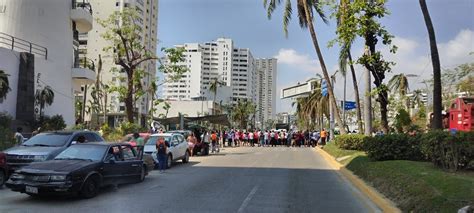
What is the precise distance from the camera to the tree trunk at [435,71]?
1489 centimetres

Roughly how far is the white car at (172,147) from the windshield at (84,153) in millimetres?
7481

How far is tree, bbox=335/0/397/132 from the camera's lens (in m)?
17.4

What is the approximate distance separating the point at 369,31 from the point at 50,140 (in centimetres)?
1149

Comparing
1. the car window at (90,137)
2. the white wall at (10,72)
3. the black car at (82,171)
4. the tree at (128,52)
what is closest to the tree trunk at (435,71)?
the black car at (82,171)

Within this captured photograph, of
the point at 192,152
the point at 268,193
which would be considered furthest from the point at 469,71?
the point at 268,193

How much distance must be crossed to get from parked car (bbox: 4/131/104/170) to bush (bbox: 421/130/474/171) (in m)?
10.5

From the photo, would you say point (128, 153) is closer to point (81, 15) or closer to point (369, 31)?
point (369, 31)

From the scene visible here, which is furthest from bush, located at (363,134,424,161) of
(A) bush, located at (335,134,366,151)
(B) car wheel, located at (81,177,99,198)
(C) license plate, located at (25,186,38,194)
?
(C) license plate, located at (25,186,38,194)

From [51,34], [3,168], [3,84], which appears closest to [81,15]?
[51,34]

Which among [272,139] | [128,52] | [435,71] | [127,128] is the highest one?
[128,52]

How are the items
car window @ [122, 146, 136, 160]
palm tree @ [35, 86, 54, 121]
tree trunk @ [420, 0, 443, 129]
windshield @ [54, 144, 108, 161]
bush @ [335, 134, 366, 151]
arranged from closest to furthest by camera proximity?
windshield @ [54, 144, 108, 161]
car window @ [122, 146, 136, 160]
tree trunk @ [420, 0, 443, 129]
bush @ [335, 134, 366, 151]
palm tree @ [35, 86, 54, 121]

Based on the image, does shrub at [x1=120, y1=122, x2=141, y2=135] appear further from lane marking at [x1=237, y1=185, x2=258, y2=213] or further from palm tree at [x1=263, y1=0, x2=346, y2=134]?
lane marking at [x1=237, y1=185, x2=258, y2=213]

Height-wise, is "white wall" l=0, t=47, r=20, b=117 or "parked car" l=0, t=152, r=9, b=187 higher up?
"white wall" l=0, t=47, r=20, b=117

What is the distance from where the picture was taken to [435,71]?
14930 mm
